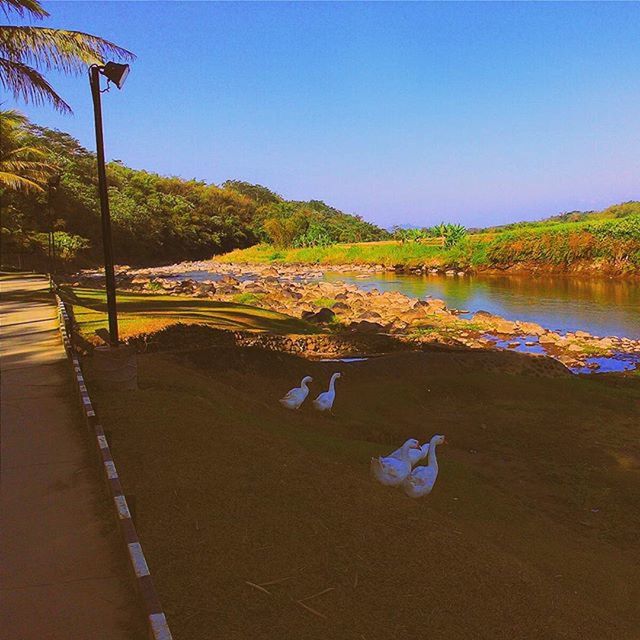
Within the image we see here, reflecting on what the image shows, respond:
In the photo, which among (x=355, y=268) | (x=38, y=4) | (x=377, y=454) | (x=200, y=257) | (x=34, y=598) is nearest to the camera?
(x=34, y=598)

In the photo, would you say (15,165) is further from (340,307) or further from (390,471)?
(390,471)

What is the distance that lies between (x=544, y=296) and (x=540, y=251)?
17.8m

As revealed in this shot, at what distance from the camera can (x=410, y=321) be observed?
26391 mm

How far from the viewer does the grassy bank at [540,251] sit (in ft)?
160

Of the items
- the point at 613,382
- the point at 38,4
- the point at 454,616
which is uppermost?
the point at 38,4

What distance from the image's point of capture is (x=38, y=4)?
1440 cm

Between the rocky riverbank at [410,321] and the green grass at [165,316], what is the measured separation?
8.41 feet

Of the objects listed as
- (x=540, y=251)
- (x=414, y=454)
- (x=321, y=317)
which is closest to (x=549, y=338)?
(x=321, y=317)

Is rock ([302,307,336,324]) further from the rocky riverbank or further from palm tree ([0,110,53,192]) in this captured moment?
palm tree ([0,110,53,192])

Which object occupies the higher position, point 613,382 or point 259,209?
point 259,209

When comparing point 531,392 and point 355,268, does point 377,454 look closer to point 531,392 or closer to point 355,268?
point 531,392

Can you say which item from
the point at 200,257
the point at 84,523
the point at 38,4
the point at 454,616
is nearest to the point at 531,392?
the point at 454,616

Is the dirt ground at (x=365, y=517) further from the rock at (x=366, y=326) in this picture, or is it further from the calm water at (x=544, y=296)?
the calm water at (x=544, y=296)

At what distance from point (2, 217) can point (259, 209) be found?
6930 cm
